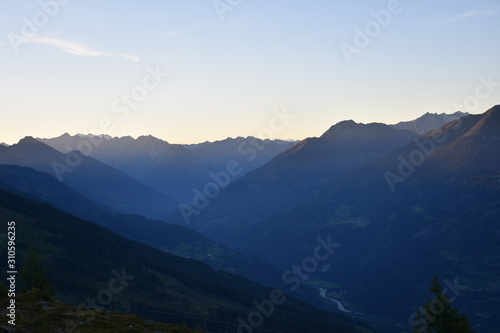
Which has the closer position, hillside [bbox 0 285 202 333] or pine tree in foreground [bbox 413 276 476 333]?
hillside [bbox 0 285 202 333]

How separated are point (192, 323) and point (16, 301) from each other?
502 feet

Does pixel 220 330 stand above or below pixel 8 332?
below

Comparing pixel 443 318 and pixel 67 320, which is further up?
pixel 67 320

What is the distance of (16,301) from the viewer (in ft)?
180

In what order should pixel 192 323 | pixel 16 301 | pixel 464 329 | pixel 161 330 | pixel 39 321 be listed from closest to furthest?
pixel 39 321 < pixel 161 330 < pixel 16 301 < pixel 464 329 < pixel 192 323

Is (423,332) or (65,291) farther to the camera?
(65,291)

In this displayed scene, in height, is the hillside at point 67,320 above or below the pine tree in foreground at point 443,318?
above

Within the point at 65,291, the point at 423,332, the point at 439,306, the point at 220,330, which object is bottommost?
the point at 220,330

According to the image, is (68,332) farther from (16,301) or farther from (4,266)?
(4,266)

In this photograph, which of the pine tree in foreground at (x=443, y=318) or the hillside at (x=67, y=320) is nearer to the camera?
the hillside at (x=67, y=320)

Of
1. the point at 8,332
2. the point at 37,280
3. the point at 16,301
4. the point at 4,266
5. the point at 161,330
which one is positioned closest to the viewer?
the point at 8,332

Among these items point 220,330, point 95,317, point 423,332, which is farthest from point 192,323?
point 95,317

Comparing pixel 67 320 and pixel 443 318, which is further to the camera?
pixel 443 318

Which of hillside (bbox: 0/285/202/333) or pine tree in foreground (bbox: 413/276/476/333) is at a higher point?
hillside (bbox: 0/285/202/333)
